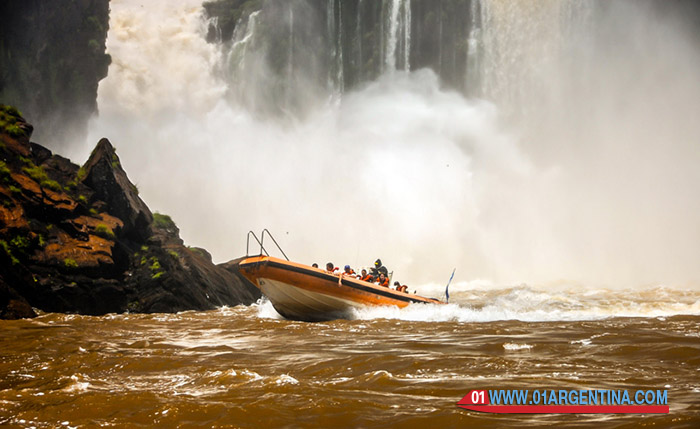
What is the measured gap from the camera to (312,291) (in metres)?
12.0

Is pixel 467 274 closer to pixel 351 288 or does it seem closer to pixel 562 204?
pixel 562 204

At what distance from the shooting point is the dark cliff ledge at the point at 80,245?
35.5 feet

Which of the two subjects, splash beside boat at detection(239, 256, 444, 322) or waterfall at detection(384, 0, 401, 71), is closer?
splash beside boat at detection(239, 256, 444, 322)

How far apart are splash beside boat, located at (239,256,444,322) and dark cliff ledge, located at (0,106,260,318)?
2.66 m

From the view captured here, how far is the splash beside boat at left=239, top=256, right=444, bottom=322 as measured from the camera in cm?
1202

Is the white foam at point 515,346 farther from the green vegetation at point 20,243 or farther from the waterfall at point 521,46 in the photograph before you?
the waterfall at point 521,46

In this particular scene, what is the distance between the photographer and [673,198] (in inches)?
1129

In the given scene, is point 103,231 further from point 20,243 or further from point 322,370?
point 322,370

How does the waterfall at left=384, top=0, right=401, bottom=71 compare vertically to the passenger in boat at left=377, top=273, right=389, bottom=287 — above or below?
above

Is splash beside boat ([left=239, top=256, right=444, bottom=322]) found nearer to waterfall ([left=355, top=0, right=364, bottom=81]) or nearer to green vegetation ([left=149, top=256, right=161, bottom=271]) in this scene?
green vegetation ([left=149, top=256, right=161, bottom=271])

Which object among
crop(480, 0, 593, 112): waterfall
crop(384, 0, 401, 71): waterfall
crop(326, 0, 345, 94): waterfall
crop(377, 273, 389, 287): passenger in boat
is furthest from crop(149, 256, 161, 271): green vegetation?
crop(326, 0, 345, 94): waterfall

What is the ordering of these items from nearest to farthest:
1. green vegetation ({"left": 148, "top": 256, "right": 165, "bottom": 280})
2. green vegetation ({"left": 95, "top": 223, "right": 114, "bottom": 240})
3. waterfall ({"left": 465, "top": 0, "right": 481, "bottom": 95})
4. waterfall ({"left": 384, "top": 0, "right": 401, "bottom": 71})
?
green vegetation ({"left": 95, "top": 223, "right": 114, "bottom": 240}), green vegetation ({"left": 148, "top": 256, "right": 165, "bottom": 280}), waterfall ({"left": 465, "top": 0, "right": 481, "bottom": 95}), waterfall ({"left": 384, "top": 0, "right": 401, "bottom": 71})

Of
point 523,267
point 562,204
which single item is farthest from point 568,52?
point 523,267

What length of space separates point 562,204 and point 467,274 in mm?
7467
